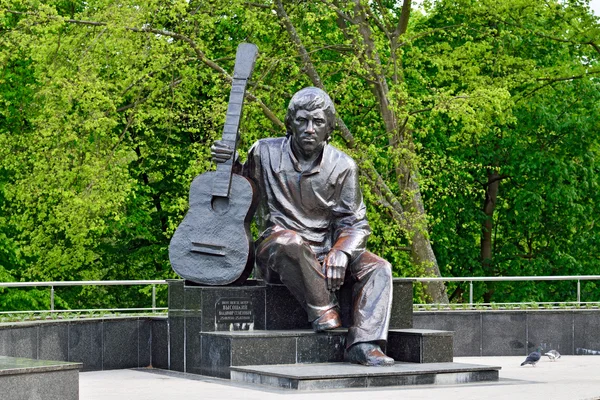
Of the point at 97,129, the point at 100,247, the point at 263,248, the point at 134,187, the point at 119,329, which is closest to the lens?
the point at 263,248

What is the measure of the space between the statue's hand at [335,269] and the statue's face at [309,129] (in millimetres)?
1076

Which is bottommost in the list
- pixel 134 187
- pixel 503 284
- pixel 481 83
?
pixel 503 284

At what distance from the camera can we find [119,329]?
13.0m

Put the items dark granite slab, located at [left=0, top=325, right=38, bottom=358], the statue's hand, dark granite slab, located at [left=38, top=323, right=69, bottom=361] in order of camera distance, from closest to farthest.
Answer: the statue's hand
dark granite slab, located at [left=0, top=325, right=38, bottom=358]
dark granite slab, located at [left=38, top=323, right=69, bottom=361]

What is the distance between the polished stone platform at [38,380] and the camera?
7.74 metres

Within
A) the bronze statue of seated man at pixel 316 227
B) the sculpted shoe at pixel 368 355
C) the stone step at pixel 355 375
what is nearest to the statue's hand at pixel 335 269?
the bronze statue of seated man at pixel 316 227

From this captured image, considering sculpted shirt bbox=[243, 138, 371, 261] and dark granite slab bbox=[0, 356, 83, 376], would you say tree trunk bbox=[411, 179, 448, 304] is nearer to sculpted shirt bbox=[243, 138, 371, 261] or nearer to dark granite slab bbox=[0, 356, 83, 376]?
sculpted shirt bbox=[243, 138, 371, 261]

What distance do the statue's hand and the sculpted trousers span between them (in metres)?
0.06

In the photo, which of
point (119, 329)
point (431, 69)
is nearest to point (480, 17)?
point (431, 69)

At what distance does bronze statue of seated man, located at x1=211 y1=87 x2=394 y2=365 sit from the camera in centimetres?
1086

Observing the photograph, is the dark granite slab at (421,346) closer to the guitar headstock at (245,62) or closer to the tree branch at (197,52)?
the guitar headstock at (245,62)

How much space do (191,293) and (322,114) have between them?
2052mm

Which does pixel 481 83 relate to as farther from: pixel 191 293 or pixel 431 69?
pixel 191 293

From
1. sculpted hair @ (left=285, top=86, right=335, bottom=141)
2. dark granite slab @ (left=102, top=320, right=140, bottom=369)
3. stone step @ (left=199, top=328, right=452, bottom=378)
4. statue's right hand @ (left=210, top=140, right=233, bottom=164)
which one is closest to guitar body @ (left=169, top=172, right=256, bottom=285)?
statue's right hand @ (left=210, top=140, right=233, bottom=164)
